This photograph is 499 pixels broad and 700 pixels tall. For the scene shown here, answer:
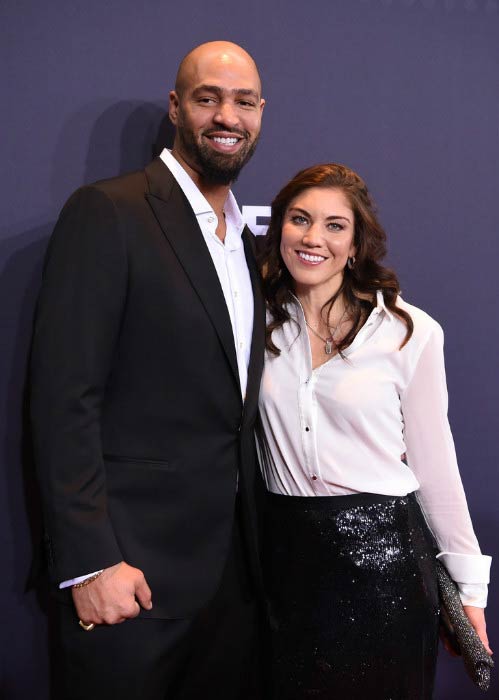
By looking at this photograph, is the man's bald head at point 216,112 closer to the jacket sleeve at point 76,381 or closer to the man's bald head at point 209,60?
the man's bald head at point 209,60

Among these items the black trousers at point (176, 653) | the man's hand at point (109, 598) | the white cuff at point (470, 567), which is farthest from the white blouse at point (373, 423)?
the man's hand at point (109, 598)

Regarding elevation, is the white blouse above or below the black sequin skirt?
above

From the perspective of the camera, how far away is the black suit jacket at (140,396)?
1.62 m

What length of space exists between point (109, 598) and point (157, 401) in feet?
1.43

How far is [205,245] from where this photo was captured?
182 cm

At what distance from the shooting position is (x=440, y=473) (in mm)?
2031

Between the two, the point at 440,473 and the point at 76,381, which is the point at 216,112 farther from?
the point at 440,473

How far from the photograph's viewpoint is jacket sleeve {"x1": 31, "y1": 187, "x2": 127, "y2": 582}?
162cm

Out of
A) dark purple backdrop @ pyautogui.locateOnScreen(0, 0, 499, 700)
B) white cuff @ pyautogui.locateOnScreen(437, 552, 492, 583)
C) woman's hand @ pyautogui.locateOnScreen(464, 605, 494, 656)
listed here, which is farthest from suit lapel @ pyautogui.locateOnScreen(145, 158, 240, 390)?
woman's hand @ pyautogui.locateOnScreen(464, 605, 494, 656)

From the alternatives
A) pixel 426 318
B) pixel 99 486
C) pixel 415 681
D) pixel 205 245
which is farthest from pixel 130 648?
pixel 426 318

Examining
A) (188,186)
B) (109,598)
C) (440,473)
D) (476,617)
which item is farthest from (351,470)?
(188,186)

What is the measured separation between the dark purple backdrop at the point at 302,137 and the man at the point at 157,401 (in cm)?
26

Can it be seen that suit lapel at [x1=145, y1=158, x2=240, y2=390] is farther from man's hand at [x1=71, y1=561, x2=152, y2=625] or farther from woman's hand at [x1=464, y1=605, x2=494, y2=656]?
woman's hand at [x1=464, y1=605, x2=494, y2=656]

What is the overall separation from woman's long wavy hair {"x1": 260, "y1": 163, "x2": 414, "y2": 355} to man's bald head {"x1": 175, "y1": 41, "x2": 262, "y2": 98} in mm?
331
